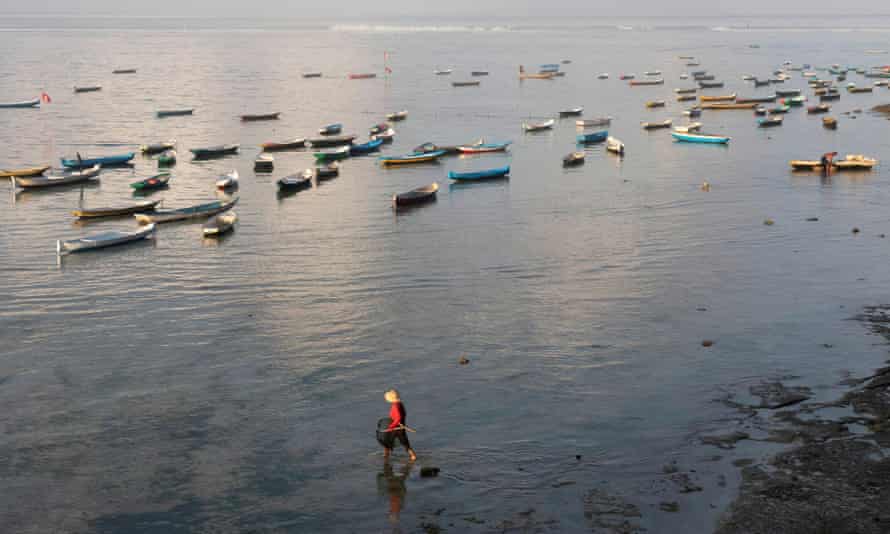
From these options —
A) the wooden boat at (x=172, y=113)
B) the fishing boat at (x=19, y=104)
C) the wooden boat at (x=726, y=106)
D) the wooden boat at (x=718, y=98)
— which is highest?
the wooden boat at (x=718, y=98)

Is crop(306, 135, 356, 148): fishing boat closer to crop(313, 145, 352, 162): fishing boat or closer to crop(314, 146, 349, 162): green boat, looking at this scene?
crop(313, 145, 352, 162): fishing boat

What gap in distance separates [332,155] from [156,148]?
1667cm

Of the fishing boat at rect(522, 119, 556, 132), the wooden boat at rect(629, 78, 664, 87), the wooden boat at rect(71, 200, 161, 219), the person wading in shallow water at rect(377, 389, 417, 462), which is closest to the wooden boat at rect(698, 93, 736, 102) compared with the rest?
the wooden boat at rect(629, 78, 664, 87)

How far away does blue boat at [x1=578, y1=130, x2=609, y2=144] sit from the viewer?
307 ft

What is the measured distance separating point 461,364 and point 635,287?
12.8m

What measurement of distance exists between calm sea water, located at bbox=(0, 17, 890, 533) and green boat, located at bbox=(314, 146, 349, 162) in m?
3.14

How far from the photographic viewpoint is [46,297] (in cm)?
4397

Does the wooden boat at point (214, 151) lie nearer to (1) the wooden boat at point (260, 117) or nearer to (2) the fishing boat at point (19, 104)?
(1) the wooden boat at point (260, 117)

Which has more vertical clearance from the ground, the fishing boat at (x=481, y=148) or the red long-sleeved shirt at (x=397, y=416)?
the red long-sleeved shirt at (x=397, y=416)

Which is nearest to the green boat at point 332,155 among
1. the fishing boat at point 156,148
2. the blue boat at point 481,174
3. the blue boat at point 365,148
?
the blue boat at point 365,148

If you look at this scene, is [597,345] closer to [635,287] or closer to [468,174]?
[635,287]

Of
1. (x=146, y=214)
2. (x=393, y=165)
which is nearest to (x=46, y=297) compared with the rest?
(x=146, y=214)

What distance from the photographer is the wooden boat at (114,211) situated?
60.0 m

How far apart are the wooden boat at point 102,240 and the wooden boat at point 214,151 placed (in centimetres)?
3026
